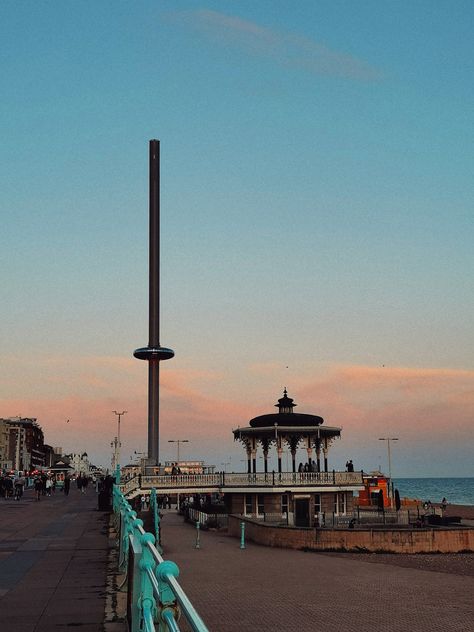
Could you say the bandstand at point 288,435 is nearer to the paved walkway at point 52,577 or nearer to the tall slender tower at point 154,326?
the tall slender tower at point 154,326

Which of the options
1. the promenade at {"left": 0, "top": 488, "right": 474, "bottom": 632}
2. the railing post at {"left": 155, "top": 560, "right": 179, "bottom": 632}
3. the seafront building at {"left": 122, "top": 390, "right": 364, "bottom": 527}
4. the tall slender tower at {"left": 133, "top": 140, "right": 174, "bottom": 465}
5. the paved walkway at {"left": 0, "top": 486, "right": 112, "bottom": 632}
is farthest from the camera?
the tall slender tower at {"left": 133, "top": 140, "right": 174, "bottom": 465}

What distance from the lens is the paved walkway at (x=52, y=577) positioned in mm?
9945

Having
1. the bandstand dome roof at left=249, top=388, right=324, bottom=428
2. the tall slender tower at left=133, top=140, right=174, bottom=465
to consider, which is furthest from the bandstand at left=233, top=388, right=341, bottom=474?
the tall slender tower at left=133, top=140, right=174, bottom=465

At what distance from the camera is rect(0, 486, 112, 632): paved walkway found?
32.6 ft

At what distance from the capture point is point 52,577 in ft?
44.6

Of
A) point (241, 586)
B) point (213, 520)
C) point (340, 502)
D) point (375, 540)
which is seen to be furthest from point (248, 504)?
point (241, 586)

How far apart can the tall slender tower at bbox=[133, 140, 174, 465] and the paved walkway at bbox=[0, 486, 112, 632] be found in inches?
1650

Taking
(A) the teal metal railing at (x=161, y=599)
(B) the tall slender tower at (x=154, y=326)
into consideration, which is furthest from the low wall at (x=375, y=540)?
(A) the teal metal railing at (x=161, y=599)

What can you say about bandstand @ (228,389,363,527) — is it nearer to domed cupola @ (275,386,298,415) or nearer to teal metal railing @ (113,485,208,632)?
domed cupola @ (275,386,298,415)

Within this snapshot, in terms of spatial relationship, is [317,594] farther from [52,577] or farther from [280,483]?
[280,483]

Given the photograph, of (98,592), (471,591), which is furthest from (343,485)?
(98,592)

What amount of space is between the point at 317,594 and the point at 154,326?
5092 centimetres

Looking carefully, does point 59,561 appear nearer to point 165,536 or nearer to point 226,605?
point 226,605

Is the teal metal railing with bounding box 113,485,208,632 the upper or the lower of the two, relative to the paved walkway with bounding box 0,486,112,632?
upper
